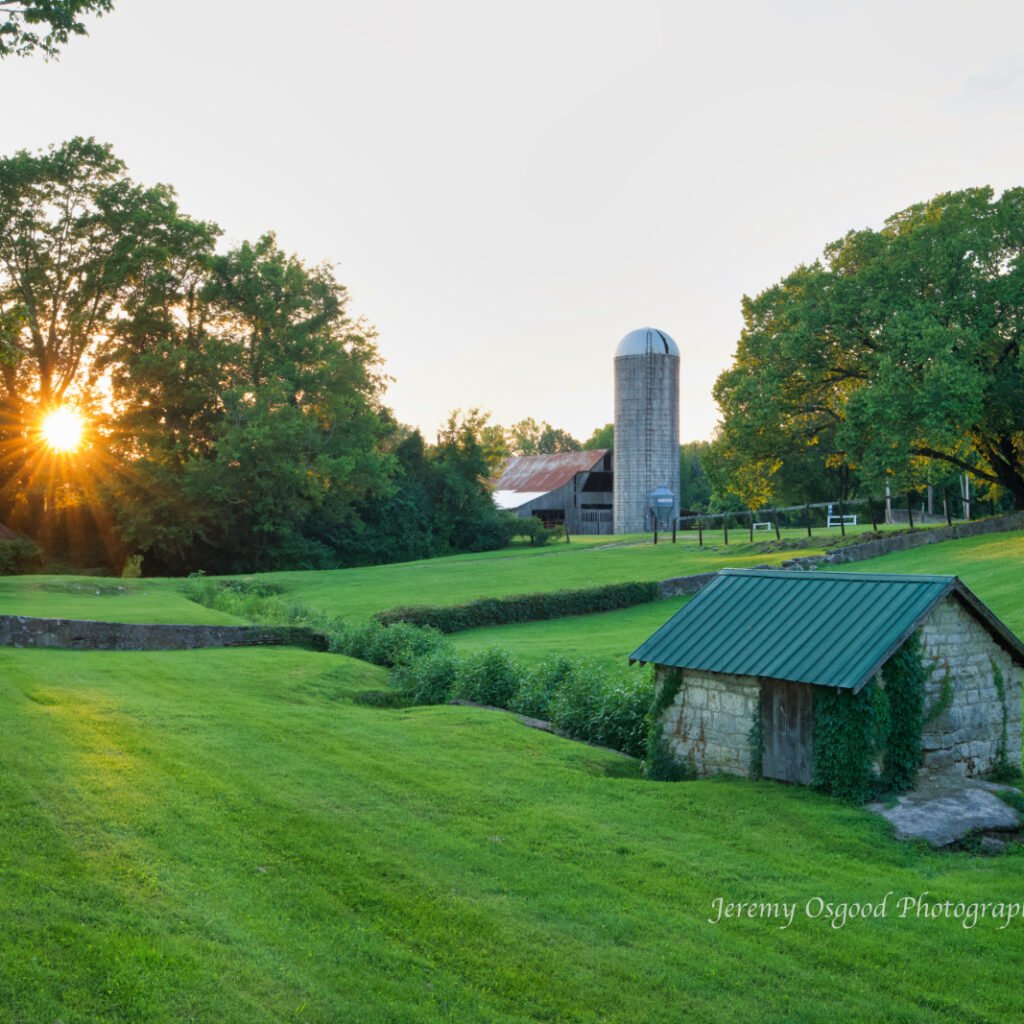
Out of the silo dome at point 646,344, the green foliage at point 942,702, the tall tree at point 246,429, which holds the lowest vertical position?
the green foliage at point 942,702

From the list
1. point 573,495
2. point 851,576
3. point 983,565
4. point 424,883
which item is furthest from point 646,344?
point 424,883

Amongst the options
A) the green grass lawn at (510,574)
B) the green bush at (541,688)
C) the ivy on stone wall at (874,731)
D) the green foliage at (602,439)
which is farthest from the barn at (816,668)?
the green foliage at (602,439)

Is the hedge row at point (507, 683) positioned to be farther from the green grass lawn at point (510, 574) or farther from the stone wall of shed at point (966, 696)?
the green grass lawn at point (510, 574)

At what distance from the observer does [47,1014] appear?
564 centimetres

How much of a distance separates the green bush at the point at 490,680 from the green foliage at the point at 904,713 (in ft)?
24.6

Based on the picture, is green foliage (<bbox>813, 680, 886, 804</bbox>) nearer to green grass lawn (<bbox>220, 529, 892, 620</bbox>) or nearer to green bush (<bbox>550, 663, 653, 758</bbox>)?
green bush (<bbox>550, 663, 653, 758</bbox>)

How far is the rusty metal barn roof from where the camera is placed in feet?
255

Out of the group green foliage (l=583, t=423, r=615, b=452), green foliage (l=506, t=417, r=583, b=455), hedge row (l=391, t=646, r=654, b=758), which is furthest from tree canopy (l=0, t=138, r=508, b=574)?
green foliage (l=506, t=417, r=583, b=455)

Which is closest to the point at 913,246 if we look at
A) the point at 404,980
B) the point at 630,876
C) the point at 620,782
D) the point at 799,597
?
the point at 799,597

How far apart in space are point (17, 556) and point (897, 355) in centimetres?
3541

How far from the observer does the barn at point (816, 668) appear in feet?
38.7

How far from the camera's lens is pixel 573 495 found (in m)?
77.2

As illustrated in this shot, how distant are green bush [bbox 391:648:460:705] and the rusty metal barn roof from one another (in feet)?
186

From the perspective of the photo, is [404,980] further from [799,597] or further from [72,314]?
[72,314]
